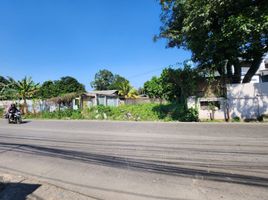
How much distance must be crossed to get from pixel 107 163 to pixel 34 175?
1822 millimetres

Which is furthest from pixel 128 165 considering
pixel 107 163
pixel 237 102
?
pixel 237 102

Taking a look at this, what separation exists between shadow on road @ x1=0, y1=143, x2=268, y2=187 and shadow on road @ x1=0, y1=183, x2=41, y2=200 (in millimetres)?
2044

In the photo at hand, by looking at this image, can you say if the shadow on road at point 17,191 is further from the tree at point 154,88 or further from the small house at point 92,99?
the tree at point 154,88

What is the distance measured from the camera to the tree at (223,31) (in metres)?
15.6

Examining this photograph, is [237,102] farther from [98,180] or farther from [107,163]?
[98,180]

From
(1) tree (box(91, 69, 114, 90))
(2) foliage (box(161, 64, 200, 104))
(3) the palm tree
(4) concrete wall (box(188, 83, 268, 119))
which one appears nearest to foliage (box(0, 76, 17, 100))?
(3) the palm tree

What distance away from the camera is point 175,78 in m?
21.0

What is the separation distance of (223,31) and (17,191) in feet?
49.5

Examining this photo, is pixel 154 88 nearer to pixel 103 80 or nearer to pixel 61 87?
pixel 61 87

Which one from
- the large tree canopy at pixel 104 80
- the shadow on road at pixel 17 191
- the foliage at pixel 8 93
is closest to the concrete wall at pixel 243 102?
the shadow on road at pixel 17 191

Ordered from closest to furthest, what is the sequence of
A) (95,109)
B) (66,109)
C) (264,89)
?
(264,89)
(95,109)
(66,109)

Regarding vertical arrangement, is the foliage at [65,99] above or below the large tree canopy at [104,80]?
below

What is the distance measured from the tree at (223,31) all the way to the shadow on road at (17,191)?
46.5 feet

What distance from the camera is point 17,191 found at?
5027 millimetres
